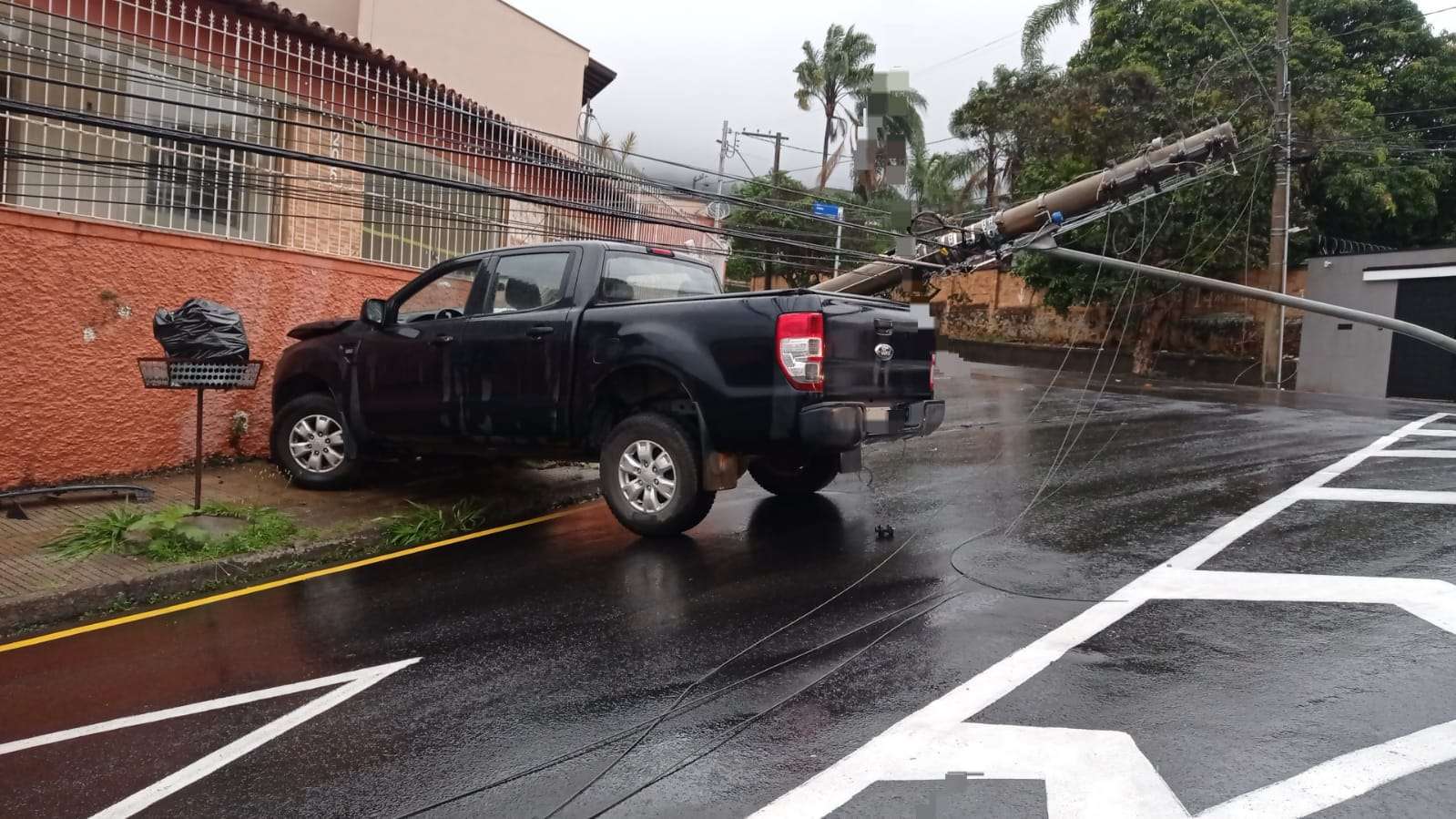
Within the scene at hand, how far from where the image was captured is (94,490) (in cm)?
827

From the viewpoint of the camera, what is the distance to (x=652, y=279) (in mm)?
7930

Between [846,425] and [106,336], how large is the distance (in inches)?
263

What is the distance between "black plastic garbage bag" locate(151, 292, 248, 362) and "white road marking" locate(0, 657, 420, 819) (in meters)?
3.65

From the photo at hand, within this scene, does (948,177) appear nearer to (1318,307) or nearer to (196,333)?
(1318,307)

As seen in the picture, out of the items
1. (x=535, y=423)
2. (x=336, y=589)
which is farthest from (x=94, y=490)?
(x=535, y=423)

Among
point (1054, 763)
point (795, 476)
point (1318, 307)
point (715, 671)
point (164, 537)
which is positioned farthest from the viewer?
point (1318, 307)

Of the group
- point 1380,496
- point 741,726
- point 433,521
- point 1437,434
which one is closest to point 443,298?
point 433,521

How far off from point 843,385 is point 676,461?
1.23m

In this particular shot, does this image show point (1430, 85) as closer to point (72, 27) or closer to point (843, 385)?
point (843, 385)

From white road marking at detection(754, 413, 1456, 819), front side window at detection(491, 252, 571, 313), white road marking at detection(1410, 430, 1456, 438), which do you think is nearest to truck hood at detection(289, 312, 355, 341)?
front side window at detection(491, 252, 571, 313)

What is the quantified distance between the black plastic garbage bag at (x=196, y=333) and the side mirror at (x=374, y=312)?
113 centimetres

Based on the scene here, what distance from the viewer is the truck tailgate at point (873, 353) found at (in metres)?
6.52

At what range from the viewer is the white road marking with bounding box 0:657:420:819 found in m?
3.66

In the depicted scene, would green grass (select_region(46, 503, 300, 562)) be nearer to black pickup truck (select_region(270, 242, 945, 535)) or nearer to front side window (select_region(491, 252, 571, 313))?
black pickup truck (select_region(270, 242, 945, 535))
